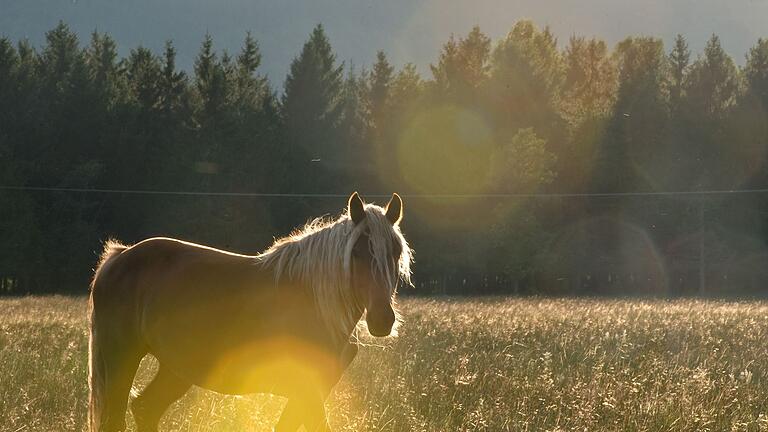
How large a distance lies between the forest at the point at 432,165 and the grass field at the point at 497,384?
1359 inches

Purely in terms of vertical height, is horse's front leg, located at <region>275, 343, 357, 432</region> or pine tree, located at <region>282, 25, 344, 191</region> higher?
pine tree, located at <region>282, 25, 344, 191</region>

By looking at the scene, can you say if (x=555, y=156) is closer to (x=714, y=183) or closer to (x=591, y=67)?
(x=714, y=183)

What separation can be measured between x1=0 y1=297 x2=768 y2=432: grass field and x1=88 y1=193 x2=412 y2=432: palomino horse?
24.9 inches

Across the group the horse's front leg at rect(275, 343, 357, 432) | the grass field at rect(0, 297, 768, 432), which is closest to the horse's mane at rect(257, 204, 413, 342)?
the horse's front leg at rect(275, 343, 357, 432)

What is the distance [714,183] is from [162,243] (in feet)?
166

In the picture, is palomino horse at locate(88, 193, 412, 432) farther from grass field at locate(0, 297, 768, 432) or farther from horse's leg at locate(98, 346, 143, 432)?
grass field at locate(0, 297, 768, 432)

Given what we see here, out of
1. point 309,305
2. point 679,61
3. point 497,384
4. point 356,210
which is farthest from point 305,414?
point 679,61

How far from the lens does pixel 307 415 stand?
604 cm

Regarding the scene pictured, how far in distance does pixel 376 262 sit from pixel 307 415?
120 cm

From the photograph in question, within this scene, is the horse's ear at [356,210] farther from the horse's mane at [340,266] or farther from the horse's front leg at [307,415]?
the horse's front leg at [307,415]

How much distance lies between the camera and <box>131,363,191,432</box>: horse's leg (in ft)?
23.9

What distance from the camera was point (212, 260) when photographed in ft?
23.3

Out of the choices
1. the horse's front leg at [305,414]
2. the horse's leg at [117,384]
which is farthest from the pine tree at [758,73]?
the horse's front leg at [305,414]

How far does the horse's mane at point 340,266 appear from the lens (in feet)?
20.0
